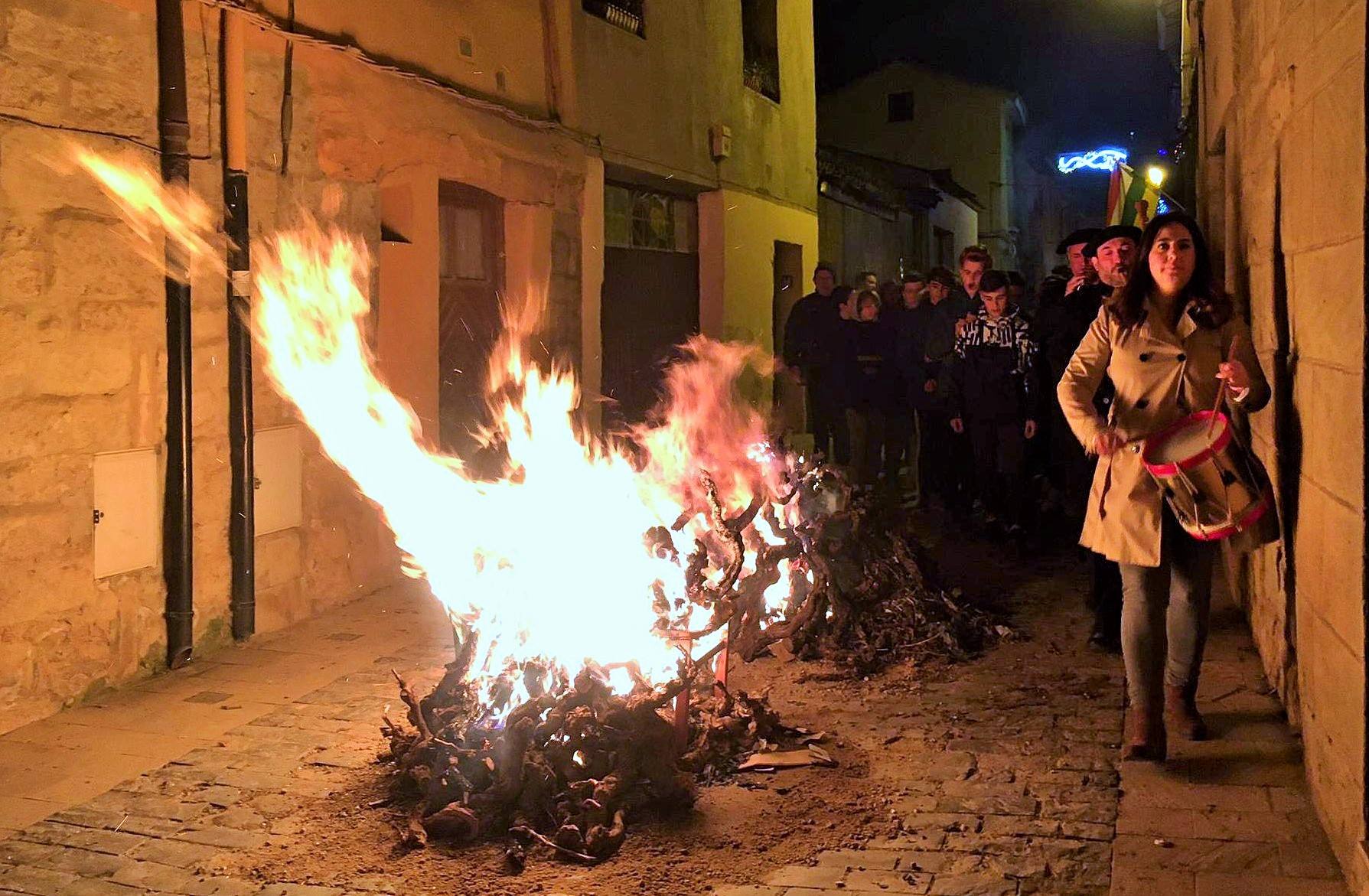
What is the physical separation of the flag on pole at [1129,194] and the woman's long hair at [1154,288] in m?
5.25

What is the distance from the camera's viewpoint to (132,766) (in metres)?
5.20

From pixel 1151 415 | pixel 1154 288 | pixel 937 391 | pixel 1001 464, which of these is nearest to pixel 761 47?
pixel 937 391

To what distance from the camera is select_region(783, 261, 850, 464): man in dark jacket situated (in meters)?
12.2

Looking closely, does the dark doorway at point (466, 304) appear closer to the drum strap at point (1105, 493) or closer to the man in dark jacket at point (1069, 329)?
the man in dark jacket at point (1069, 329)

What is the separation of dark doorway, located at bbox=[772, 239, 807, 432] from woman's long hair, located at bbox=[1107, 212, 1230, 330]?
37.5 feet

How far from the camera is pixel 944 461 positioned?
35.4 ft

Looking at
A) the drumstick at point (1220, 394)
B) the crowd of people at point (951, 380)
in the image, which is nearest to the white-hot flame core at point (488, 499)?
the drumstick at point (1220, 394)

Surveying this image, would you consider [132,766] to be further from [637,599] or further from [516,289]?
[516,289]

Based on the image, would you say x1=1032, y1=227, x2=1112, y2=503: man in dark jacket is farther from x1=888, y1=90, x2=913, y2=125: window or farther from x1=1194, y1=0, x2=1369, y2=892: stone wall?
x1=888, y1=90, x2=913, y2=125: window

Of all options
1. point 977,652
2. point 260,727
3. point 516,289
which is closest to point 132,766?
point 260,727

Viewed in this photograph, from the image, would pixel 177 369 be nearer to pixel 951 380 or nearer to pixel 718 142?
pixel 951 380

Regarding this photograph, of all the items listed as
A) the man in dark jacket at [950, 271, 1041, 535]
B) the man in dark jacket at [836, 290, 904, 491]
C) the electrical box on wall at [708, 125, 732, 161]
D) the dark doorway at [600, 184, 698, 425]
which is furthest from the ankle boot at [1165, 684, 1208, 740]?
the electrical box on wall at [708, 125, 732, 161]

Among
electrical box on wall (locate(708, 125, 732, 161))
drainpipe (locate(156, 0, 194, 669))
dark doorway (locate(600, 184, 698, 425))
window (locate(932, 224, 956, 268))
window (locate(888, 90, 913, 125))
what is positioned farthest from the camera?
window (locate(888, 90, 913, 125))

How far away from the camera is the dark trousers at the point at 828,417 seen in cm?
1230
